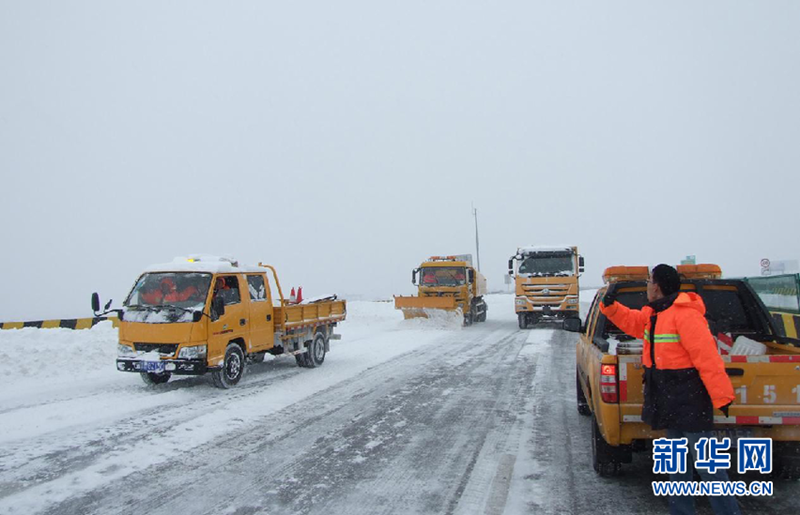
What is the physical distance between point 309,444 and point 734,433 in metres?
3.99

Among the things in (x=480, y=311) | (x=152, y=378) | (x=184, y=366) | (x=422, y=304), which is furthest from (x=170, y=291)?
(x=480, y=311)

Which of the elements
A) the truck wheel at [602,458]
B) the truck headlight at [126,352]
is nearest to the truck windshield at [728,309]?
the truck wheel at [602,458]

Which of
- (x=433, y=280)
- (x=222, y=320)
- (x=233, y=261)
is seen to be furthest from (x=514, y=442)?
(x=433, y=280)

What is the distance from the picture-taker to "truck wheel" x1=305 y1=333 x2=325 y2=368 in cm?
1180

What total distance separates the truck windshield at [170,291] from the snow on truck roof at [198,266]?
0.09 m

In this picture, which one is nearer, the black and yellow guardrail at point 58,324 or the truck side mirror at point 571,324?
the truck side mirror at point 571,324

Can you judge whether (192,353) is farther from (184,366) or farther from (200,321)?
(200,321)

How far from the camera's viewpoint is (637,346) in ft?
18.4

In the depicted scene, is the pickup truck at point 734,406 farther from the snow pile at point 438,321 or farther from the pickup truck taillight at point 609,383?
the snow pile at point 438,321

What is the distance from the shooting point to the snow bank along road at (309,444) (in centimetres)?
444

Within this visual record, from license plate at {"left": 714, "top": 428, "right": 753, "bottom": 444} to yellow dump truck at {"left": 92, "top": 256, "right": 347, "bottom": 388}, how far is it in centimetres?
713

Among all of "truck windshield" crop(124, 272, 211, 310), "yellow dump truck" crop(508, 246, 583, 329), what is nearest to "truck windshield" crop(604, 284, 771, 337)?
"truck windshield" crop(124, 272, 211, 310)

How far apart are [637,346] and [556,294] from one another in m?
15.2

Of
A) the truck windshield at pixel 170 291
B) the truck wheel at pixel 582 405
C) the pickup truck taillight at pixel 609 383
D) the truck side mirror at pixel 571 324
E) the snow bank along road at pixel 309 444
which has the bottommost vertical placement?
the snow bank along road at pixel 309 444
